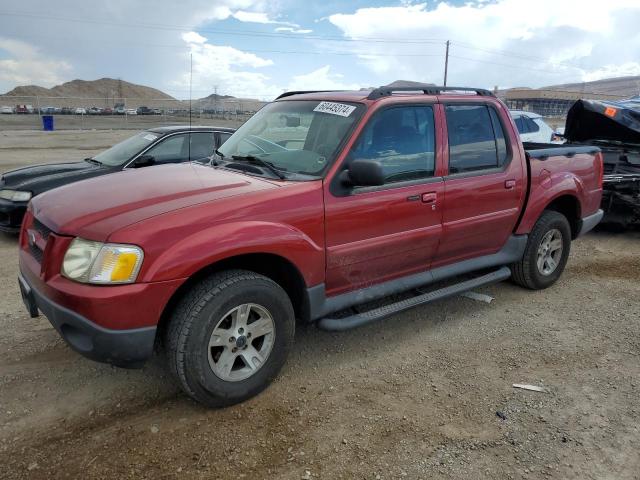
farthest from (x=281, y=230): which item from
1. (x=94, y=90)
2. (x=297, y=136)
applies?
(x=94, y=90)

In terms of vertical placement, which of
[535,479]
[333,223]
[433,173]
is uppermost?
[433,173]

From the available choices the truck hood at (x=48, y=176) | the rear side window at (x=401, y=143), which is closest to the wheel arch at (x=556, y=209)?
the rear side window at (x=401, y=143)

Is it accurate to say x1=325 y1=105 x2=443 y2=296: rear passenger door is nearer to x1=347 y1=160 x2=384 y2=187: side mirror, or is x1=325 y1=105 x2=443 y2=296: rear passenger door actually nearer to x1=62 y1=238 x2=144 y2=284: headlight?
x1=347 y1=160 x2=384 y2=187: side mirror

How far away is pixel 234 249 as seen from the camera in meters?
2.84

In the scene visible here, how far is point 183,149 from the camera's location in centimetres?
691

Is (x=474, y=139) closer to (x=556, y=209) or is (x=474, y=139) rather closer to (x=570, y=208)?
(x=556, y=209)

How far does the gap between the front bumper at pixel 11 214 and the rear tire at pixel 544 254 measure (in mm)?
5747

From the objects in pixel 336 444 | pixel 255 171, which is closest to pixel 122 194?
pixel 255 171

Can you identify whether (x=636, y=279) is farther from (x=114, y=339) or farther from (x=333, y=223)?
(x=114, y=339)

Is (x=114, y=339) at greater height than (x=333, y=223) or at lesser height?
lesser

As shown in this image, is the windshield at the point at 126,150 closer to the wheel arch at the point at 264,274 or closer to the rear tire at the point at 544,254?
the wheel arch at the point at 264,274

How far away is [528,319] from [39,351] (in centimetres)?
406

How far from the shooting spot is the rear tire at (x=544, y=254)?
484 centimetres

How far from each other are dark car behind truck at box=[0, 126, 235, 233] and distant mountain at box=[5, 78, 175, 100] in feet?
318
